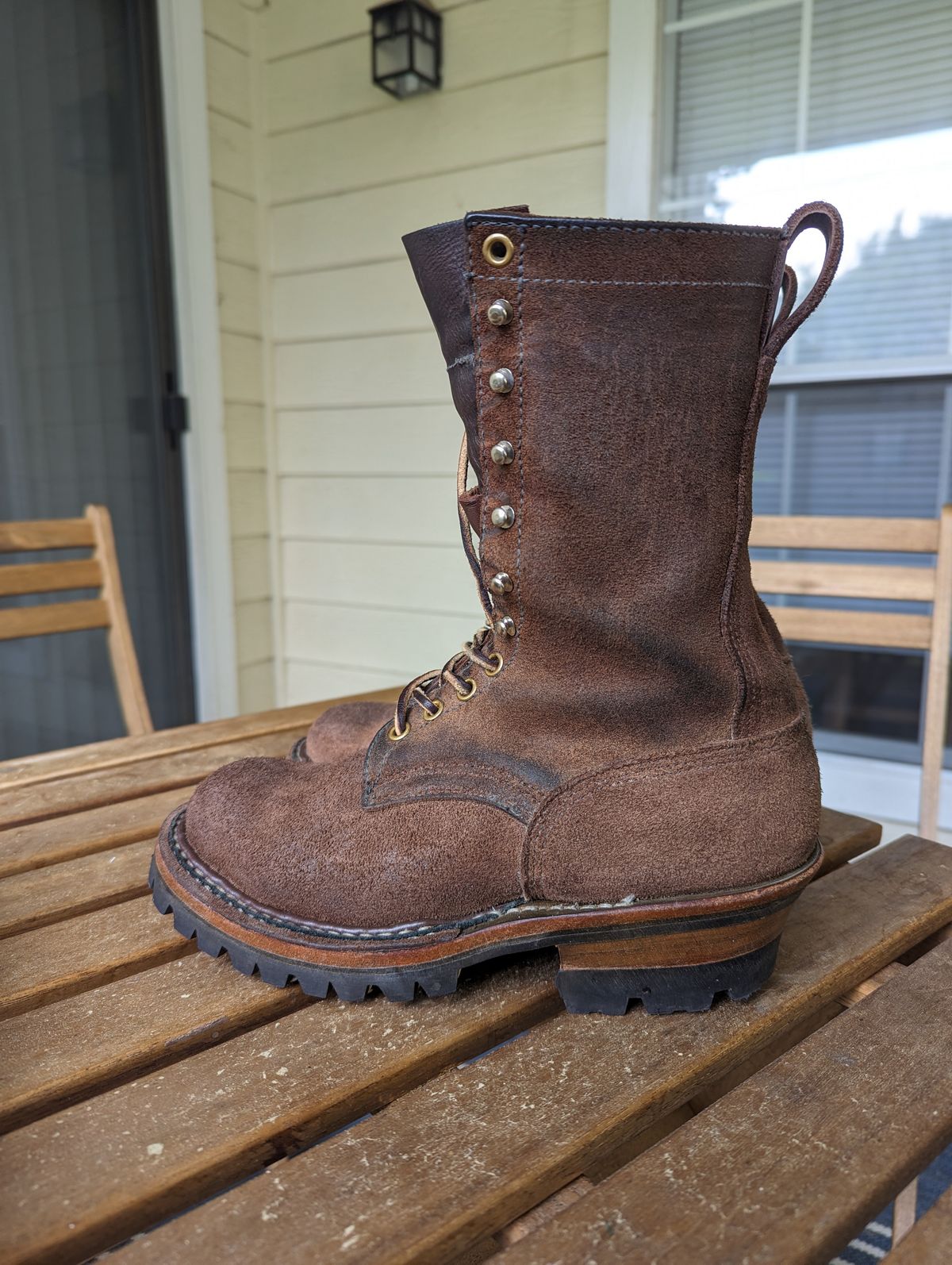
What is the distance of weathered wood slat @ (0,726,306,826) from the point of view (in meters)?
0.77

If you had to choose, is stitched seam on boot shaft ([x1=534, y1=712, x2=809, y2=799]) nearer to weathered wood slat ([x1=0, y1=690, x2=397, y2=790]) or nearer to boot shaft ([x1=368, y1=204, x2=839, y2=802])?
boot shaft ([x1=368, y1=204, x2=839, y2=802])

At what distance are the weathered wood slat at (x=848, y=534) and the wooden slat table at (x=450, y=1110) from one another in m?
0.72

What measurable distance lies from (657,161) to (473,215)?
1.34 metres

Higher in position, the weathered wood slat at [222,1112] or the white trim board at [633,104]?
the white trim board at [633,104]

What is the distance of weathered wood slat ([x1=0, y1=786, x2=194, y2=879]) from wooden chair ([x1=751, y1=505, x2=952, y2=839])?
0.87 metres

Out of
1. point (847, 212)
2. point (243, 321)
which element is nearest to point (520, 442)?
point (847, 212)

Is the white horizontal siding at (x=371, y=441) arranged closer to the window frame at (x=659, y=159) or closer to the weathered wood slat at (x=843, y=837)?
the window frame at (x=659, y=159)

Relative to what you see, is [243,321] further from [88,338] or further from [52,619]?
[52,619]

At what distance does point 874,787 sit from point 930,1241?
1.31 meters

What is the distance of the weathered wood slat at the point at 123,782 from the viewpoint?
0.77 m

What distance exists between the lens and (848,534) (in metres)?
1.19

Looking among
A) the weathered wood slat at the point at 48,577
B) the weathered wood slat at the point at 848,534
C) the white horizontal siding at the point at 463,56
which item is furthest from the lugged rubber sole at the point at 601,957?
the white horizontal siding at the point at 463,56

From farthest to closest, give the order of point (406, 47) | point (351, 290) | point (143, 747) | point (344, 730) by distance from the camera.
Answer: point (351, 290)
point (406, 47)
point (143, 747)
point (344, 730)

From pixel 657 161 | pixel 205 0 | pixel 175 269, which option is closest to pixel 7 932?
pixel 657 161
